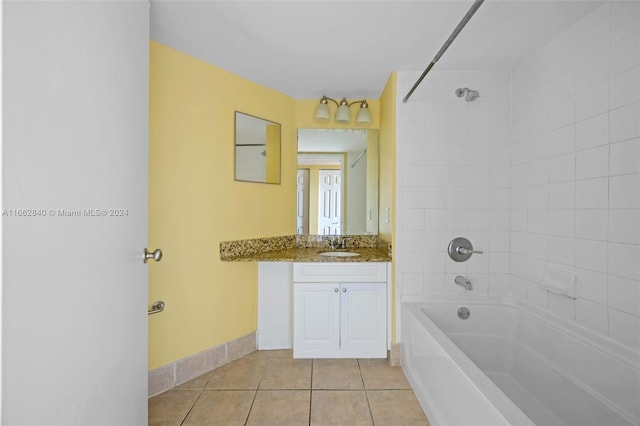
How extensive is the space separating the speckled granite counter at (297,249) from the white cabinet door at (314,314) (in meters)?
0.24

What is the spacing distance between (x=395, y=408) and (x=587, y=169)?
5.55 feet

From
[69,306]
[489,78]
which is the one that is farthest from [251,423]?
[489,78]

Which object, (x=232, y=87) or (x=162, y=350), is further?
(x=232, y=87)

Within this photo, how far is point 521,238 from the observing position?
7.52 feet

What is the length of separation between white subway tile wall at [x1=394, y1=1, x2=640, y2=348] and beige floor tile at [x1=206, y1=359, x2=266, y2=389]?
125 centimetres

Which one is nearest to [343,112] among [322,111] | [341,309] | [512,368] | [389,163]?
[322,111]

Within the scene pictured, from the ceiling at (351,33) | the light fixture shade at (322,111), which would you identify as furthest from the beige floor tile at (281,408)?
the ceiling at (351,33)

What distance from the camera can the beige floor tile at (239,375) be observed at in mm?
2146

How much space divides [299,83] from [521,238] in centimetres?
203

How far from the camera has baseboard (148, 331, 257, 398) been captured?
2.04 m

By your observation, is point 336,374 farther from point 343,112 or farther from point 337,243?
point 343,112

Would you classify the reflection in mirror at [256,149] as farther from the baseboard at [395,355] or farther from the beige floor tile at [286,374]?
the baseboard at [395,355]

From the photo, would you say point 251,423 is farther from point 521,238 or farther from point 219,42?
point 219,42

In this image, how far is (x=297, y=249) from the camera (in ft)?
9.71
